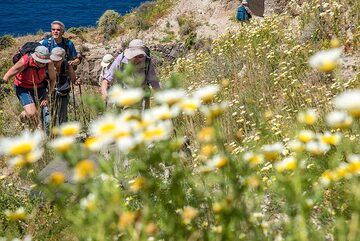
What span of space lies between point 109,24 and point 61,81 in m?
19.3

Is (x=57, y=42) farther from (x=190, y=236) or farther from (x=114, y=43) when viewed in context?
(x=114, y=43)

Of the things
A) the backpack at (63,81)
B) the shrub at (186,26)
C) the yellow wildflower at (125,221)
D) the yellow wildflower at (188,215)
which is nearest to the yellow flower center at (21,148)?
the yellow wildflower at (125,221)

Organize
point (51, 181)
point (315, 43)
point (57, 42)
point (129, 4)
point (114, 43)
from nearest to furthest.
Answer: point (51, 181) → point (315, 43) → point (57, 42) → point (114, 43) → point (129, 4)

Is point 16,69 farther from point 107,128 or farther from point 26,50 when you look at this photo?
point 107,128

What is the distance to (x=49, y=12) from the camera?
4231 cm

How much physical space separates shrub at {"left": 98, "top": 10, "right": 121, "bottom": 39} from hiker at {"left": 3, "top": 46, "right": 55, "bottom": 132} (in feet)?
61.3

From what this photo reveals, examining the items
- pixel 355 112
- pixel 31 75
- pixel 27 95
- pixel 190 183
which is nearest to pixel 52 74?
pixel 31 75

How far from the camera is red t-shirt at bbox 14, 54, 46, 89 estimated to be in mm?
5805

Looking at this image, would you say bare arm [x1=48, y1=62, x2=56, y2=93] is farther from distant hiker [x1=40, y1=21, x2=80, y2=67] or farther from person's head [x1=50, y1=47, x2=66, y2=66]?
distant hiker [x1=40, y1=21, x2=80, y2=67]

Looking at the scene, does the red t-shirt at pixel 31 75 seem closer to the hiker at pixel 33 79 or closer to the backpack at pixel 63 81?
the hiker at pixel 33 79

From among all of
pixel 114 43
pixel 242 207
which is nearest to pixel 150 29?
pixel 114 43

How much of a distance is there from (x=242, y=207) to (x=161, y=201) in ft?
1.10

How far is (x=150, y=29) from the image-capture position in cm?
2356

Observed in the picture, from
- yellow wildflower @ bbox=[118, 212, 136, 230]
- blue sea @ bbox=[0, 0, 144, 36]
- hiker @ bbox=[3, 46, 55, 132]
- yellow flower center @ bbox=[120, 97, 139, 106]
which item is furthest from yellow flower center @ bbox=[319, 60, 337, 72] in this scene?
blue sea @ bbox=[0, 0, 144, 36]
